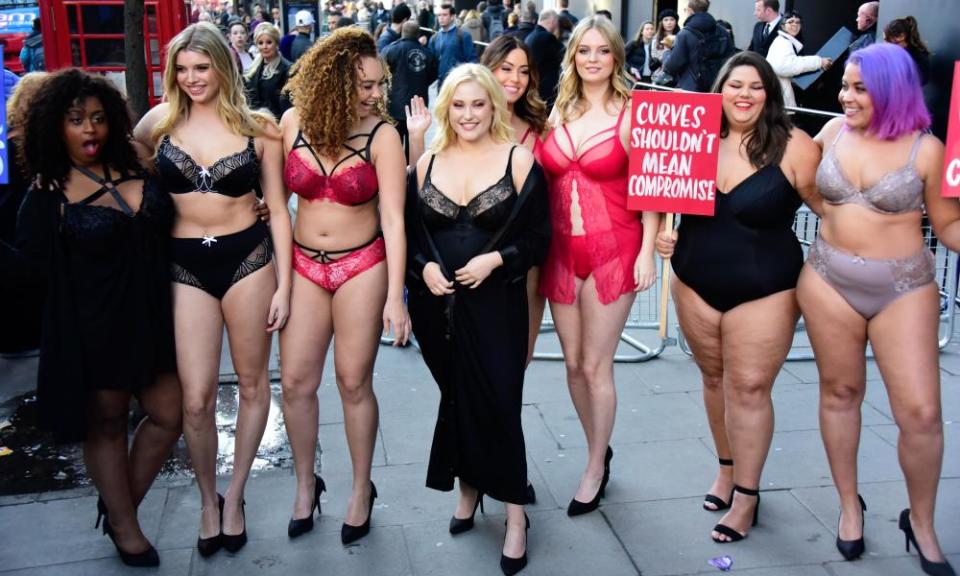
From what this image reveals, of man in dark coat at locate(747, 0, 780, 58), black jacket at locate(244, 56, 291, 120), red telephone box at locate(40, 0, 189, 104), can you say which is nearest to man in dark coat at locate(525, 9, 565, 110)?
man in dark coat at locate(747, 0, 780, 58)

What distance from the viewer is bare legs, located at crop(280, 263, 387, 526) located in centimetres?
402

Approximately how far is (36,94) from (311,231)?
3.63 feet

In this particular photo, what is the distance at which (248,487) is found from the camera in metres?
4.62

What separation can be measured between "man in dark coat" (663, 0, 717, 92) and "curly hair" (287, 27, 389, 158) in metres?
7.90

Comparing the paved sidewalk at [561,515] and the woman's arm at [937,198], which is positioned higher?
the woman's arm at [937,198]

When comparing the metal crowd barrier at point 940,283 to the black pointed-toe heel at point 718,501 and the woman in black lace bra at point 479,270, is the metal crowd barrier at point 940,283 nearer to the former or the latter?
the black pointed-toe heel at point 718,501

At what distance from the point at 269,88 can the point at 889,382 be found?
23.9 feet

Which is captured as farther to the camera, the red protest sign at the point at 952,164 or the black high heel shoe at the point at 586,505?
the black high heel shoe at the point at 586,505

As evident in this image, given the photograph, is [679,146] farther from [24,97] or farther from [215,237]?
[24,97]

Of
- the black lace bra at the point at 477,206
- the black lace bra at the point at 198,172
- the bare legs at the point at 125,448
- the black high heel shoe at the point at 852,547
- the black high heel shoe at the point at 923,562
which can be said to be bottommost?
the black high heel shoe at the point at 852,547

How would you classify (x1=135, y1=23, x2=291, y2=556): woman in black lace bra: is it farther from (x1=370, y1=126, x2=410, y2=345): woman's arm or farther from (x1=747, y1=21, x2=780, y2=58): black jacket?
(x1=747, y1=21, x2=780, y2=58): black jacket

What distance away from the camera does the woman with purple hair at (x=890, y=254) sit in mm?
3598

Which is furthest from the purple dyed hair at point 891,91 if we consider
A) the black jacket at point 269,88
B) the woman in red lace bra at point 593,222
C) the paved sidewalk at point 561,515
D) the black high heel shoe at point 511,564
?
the black jacket at point 269,88

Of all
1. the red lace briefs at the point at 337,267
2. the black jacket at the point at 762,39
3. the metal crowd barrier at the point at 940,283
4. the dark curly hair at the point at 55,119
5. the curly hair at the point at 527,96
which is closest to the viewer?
the dark curly hair at the point at 55,119
